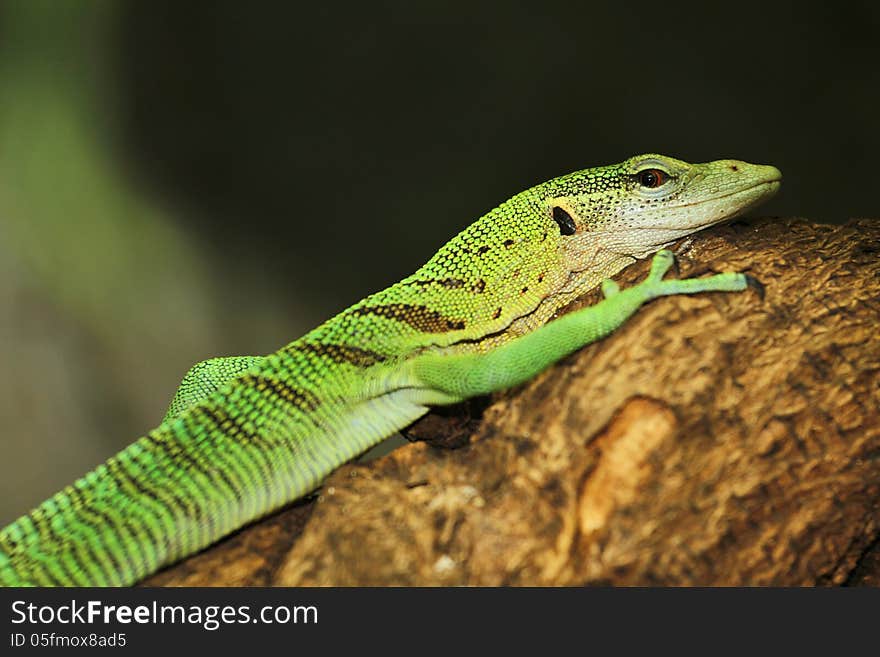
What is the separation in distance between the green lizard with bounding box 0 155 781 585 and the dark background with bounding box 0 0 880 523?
3048 millimetres

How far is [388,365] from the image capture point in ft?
11.5

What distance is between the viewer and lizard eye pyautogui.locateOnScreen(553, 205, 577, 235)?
12.3 ft

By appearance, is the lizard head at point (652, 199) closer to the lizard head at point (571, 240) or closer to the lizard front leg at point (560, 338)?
the lizard head at point (571, 240)

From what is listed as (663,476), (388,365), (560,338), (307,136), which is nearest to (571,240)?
(560,338)

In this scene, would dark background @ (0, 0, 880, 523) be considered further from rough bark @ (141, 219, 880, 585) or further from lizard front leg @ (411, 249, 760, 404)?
rough bark @ (141, 219, 880, 585)

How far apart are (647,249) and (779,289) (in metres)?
0.76

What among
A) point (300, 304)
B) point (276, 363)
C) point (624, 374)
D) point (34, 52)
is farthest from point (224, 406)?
point (34, 52)

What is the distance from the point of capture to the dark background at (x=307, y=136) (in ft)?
20.7

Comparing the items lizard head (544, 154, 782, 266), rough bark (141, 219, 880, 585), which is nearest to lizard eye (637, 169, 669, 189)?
lizard head (544, 154, 782, 266)

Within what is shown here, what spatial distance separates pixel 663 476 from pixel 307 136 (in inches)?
204

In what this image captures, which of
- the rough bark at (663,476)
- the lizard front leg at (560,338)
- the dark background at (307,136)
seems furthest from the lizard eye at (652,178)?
the dark background at (307,136)

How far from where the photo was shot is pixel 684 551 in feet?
8.15

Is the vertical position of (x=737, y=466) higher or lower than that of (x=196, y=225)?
lower

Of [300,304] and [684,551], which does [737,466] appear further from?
[300,304]
